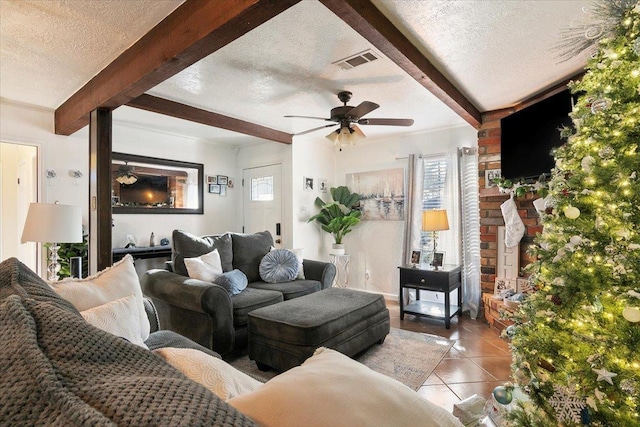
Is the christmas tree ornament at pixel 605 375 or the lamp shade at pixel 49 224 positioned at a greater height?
the lamp shade at pixel 49 224

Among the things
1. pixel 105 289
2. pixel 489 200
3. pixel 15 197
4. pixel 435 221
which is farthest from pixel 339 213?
pixel 15 197

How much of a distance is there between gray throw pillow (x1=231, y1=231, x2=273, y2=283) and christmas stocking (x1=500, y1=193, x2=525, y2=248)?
266cm

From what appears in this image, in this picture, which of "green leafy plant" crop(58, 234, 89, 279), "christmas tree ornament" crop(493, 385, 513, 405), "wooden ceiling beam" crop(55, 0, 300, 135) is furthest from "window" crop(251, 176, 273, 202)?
"christmas tree ornament" crop(493, 385, 513, 405)

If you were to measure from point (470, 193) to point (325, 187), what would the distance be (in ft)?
7.18

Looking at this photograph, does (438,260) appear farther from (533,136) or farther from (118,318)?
(118,318)

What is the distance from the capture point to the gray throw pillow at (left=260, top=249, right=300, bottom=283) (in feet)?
11.7

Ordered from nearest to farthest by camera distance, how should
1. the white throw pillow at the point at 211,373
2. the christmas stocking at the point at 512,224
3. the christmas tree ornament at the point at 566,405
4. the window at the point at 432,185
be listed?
Result: the white throw pillow at the point at 211,373 → the christmas tree ornament at the point at 566,405 → the christmas stocking at the point at 512,224 → the window at the point at 432,185

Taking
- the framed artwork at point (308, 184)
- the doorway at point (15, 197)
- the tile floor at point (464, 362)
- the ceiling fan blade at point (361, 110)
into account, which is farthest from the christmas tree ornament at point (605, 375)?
the doorway at point (15, 197)

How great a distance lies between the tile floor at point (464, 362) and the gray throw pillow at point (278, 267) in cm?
128

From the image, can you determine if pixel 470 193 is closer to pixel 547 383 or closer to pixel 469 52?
pixel 469 52

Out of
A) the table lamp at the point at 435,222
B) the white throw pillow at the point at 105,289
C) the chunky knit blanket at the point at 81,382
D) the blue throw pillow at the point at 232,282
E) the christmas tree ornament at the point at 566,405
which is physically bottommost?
the christmas tree ornament at the point at 566,405

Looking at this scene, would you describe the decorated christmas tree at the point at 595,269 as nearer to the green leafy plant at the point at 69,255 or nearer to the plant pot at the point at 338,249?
the plant pot at the point at 338,249

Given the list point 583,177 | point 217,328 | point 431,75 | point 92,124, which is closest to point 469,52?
point 431,75

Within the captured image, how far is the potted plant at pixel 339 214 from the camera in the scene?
4.77 meters
